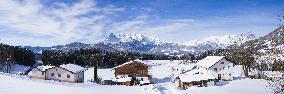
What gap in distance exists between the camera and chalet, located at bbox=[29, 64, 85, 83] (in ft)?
326

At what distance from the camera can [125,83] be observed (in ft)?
328

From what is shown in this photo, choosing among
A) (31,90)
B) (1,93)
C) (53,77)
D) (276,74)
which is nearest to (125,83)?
(53,77)

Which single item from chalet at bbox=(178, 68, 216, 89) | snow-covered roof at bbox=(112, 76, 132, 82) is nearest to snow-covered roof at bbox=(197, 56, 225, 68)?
chalet at bbox=(178, 68, 216, 89)

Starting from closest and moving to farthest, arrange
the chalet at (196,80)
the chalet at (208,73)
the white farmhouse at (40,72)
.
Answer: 1. the chalet at (196,80)
2. the chalet at (208,73)
3. the white farmhouse at (40,72)

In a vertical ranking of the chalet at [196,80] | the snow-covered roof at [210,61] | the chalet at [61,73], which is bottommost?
the chalet at [196,80]

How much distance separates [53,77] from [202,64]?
37.6m

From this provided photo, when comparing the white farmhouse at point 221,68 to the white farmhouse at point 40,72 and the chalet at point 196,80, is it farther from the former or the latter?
the white farmhouse at point 40,72

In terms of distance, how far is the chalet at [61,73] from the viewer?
326 feet

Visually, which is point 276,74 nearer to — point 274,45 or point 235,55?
point 274,45

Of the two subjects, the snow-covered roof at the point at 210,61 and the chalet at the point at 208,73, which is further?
the snow-covered roof at the point at 210,61

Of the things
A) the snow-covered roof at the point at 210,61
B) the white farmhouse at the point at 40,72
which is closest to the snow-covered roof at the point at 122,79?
the white farmhouse at the point at 40,72

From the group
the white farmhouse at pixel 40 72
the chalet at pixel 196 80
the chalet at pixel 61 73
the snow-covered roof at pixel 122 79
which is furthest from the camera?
the white farmhouse at pixel 40 72

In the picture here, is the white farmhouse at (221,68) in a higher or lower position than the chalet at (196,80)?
higher

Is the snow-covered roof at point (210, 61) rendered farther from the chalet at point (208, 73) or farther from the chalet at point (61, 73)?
the chalet at point (61, 73)
